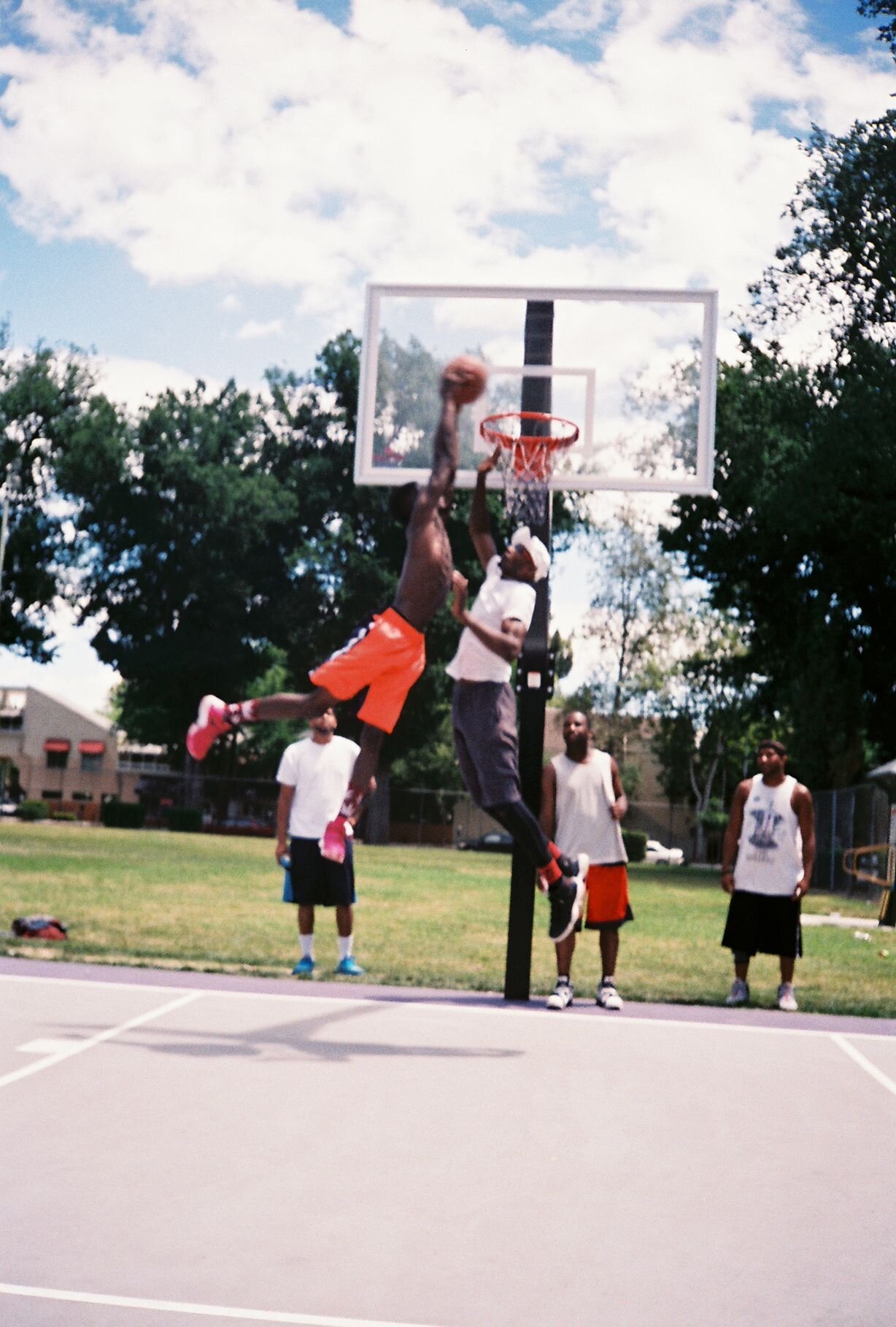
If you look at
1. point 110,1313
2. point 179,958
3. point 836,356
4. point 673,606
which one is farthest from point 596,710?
point 110,1313

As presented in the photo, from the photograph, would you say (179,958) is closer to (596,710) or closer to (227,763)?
(596,710)

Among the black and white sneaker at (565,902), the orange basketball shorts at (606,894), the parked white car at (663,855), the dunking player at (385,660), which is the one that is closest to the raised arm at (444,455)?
the dunking player at (385,660)

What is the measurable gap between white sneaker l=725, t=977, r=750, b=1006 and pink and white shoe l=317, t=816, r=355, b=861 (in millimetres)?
Answer: 3819

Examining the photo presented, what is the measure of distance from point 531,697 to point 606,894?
1365 mm

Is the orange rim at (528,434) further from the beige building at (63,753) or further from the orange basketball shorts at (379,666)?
the beige building at (63,753)

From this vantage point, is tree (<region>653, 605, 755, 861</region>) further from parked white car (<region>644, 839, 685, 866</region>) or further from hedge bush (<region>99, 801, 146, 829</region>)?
hedge bush (<region>99, 801, 146, 829</region>)

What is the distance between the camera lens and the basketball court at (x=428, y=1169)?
12.2 feet

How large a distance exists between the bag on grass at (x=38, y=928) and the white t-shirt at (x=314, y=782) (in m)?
2.57

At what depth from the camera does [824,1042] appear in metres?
8.20

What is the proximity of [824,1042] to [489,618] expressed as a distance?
3203 millimetres

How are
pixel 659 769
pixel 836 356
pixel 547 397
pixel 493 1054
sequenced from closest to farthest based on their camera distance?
pixel 493 1054 → pixel 547 397 → pixel 836 356 → pixel 659 769

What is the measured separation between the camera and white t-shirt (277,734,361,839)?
34.2 feet

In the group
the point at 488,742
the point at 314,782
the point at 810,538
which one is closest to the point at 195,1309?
the point at 488,742

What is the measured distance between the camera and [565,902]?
7.66m
